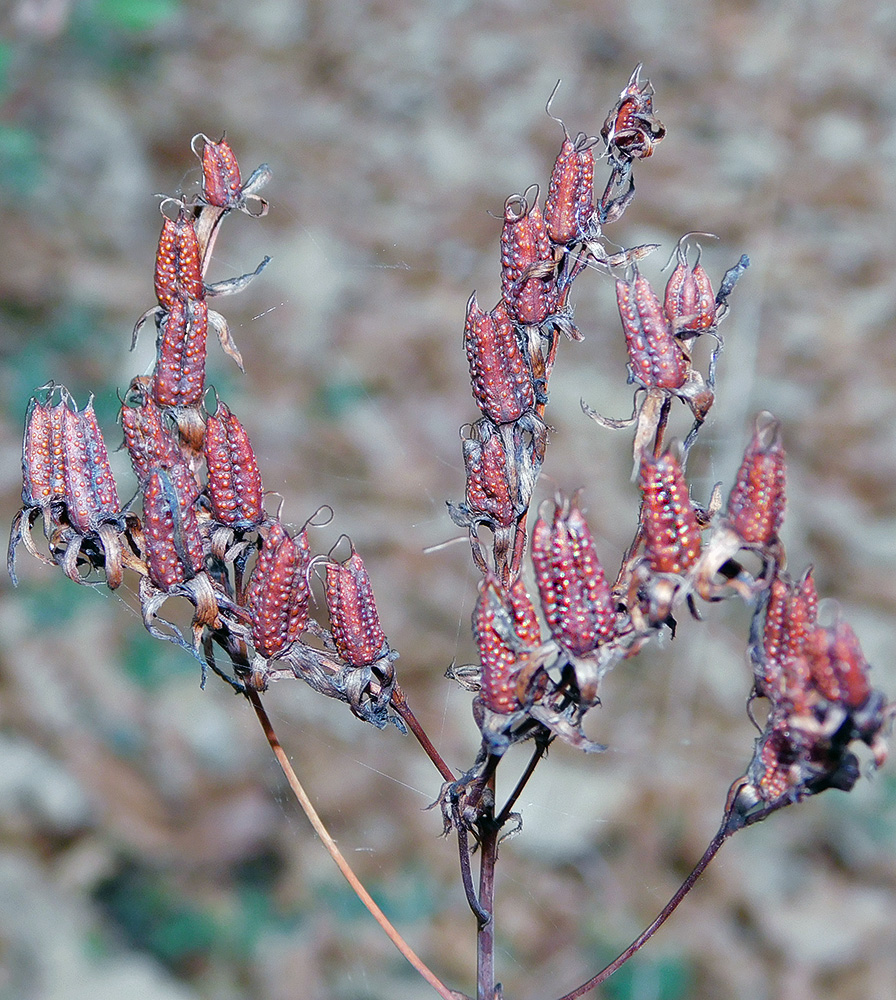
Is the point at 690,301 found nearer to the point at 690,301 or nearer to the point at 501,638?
the point at 690,301

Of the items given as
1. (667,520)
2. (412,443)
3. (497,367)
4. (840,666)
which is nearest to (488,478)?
(497,367)

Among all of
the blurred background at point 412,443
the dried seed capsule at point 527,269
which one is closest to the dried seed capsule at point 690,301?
the dried seed capsule at point 527,269

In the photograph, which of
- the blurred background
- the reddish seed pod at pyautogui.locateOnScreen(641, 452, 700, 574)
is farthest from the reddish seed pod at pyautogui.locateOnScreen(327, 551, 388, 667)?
the blurred background

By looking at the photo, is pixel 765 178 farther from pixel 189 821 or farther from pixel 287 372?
pixel 189 821

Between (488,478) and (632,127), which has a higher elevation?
(632,127)

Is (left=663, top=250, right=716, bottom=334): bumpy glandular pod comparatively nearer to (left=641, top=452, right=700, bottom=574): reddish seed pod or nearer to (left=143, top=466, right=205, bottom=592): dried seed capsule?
(left=641, top=452, right=700, bottom=574): reddish seed pod

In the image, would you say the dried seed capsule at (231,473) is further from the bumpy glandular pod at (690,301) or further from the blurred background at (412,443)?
the blurred background at (412,443)
